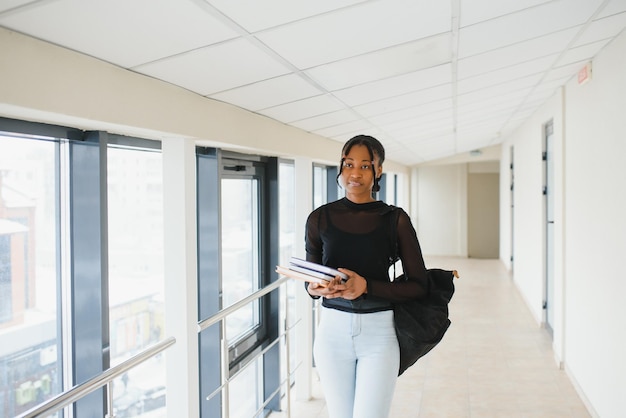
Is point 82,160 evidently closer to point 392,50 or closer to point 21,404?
point 21,404

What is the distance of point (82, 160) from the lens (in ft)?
5.01

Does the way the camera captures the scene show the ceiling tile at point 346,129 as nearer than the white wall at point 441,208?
Yes

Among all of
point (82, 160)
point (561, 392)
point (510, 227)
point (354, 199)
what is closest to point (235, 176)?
point (82, 160)

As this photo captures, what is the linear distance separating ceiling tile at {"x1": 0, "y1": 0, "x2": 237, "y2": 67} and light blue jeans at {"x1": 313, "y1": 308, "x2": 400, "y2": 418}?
655mm

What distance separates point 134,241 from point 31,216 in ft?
1.61

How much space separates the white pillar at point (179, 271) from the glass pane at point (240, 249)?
2.47 feet

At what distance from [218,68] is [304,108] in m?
0.82

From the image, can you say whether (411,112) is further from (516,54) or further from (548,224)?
(548,224)

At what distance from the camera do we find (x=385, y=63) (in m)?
1.75

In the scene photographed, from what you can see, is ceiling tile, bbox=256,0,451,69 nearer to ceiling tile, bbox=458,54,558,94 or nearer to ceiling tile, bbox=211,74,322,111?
ceiling tile, bbox=211,74,322,111

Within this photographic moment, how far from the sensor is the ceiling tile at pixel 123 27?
3.04 feet

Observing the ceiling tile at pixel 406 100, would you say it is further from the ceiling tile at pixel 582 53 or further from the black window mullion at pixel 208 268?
the black window mullion at pixel 208 268

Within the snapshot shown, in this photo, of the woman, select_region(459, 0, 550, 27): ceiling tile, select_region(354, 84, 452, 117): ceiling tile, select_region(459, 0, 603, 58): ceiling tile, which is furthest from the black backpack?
select_region(354, 84, 452, 117): ceiling tile

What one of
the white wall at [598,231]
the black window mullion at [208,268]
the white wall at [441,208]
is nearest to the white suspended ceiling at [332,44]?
the white wall at [598,231]
